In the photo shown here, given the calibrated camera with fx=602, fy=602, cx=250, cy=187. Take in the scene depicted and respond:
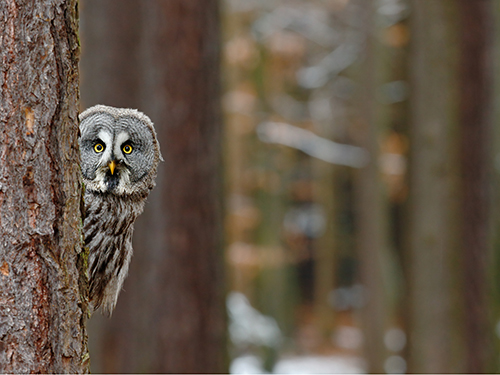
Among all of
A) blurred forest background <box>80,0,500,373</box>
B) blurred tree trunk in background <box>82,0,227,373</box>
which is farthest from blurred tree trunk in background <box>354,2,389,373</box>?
blurred tree trunk in background <box>82,0,227,373</box>

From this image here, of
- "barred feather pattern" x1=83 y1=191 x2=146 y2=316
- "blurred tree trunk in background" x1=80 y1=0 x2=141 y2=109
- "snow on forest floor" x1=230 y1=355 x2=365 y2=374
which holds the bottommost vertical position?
"snow on forest floor" x1=230 y1=355 x2=365 y2=374

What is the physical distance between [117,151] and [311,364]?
12347 millimetres

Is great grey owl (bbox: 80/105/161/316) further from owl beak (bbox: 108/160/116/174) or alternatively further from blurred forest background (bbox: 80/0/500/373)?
blurred forest background (bbox: 80/0/500/373)

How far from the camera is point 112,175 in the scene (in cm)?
221

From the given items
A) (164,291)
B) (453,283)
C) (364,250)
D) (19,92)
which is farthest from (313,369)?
(19,92)

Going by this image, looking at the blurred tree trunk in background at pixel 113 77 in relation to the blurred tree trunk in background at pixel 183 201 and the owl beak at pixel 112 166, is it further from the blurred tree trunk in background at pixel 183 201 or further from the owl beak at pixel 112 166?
the owl beak at pixel 112 166

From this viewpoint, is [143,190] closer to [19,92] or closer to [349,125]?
[19,92]

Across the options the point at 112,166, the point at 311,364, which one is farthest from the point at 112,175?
the point at 311,364

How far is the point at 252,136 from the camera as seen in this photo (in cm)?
1266

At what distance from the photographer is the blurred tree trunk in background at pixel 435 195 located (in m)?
5.11

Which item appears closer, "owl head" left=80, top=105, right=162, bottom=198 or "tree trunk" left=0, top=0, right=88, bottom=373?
"tree trunk" left=0, top=0, right=88, bottom=373

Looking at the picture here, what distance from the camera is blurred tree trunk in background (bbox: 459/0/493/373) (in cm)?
508

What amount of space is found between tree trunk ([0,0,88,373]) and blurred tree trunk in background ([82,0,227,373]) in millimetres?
2681

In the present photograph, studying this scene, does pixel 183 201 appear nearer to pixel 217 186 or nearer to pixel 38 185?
pixel 217 186
